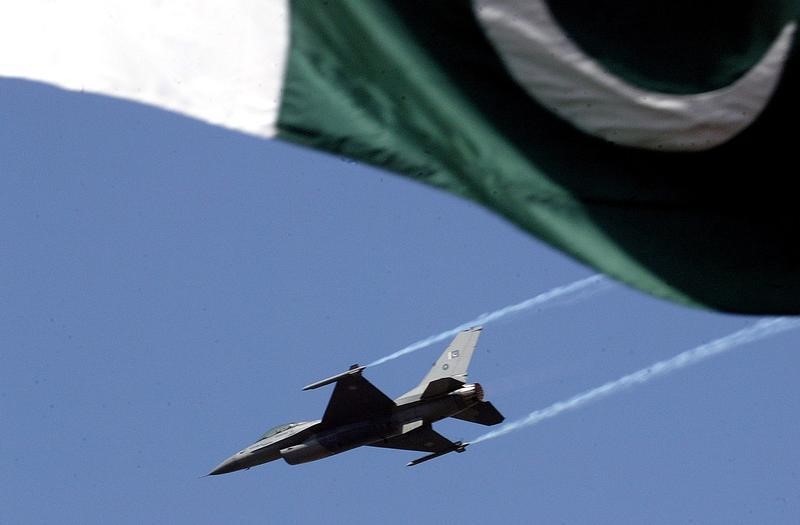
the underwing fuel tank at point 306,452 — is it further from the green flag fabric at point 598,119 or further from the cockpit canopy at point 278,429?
the green flag fabric at point 598,119

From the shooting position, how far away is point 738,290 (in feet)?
20.0

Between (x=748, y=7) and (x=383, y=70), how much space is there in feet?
5.06

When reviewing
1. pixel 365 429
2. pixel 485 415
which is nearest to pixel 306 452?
pixel 365 429

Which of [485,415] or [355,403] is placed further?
[485,415]

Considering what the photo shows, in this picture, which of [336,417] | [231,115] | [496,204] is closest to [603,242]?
[496,204]

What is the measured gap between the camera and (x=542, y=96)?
6094 millimetres

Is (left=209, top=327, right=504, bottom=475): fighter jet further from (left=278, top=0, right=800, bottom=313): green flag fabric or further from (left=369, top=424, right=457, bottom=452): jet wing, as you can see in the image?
(left=278, top=0, right=800, bottom=313): green flag fabric

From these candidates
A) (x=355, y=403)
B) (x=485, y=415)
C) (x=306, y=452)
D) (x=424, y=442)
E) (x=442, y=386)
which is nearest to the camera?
(x=442, y=386)

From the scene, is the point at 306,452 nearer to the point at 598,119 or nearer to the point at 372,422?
the point at 372,422

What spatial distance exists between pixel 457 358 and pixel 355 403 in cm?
721

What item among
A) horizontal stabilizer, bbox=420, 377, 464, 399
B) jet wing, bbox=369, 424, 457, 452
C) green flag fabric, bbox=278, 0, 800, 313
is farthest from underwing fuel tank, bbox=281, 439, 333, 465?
green flag fabric, bbox=278, 0, 800, 313

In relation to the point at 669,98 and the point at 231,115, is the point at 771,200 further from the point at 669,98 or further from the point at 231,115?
the point at 231,115

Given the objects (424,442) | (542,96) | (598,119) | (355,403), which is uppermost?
(542,96)

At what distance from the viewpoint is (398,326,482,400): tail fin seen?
51.1 metres
